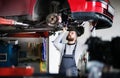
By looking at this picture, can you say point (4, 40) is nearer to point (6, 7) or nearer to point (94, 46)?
point (6, 7)

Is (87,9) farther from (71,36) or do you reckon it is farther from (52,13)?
(71,36)

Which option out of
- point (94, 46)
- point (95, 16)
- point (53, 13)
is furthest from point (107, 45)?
point (53, 13)

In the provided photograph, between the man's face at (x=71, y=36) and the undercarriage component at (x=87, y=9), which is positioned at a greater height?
the undercarriage component at (x=87, y=9)

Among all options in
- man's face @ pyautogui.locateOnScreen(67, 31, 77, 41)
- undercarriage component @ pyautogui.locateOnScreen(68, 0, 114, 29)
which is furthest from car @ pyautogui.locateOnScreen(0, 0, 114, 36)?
man's face @ pyautogui.locateOnScreen(67, 31, 77, 41)

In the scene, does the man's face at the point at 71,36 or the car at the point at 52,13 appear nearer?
the man's face at the point at 71,36

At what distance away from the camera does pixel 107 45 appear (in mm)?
513

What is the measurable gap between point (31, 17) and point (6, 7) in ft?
1.19

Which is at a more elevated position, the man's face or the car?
the car

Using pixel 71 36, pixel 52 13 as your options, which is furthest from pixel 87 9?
pixel 71 36

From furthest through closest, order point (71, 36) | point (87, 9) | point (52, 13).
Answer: point (52, 13)
point (87, 9)
point (71, 36)

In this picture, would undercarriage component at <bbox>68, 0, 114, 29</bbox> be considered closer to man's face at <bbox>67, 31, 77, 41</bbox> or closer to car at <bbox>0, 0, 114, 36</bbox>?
car at <bbox>0, 0, 114, 36</bbox>

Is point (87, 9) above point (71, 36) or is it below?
above

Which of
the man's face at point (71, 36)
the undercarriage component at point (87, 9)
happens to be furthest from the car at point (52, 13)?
the man's face at point (71, 36)

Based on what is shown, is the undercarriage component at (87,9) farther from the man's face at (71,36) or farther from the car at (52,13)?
the man's face at (71,36)
